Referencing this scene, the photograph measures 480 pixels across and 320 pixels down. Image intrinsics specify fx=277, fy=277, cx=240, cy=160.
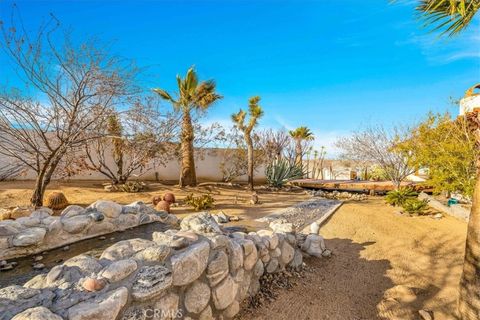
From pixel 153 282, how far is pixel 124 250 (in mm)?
424

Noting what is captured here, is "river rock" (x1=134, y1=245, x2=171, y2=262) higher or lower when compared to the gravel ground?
higher

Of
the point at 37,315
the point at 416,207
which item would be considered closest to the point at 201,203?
the point at 416,207

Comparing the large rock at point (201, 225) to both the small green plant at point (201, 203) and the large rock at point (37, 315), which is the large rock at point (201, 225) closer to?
the large rock at point (37, 315)

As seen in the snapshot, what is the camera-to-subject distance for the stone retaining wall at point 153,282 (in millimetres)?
1392

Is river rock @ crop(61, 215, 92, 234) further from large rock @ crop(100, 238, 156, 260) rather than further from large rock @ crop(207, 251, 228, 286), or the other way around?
large rock @ crop(207, 251, 228, 286)

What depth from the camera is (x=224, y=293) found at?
7.59 feet

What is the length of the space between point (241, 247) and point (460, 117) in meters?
8.21

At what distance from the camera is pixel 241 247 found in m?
2.67

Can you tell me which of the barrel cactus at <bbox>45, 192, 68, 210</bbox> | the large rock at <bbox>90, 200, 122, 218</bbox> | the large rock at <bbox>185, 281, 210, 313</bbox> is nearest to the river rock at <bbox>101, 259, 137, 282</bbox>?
the large rock at <bbox>185, 281, 210, 313</bbox>

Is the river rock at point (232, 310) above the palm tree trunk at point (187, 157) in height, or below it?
below

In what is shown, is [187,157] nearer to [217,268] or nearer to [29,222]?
[29,222]

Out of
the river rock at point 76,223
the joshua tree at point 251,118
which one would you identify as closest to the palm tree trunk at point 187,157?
the joshua tree at point 251,118

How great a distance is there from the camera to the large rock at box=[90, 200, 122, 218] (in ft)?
13.1

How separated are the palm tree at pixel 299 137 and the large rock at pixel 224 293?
15.5 m
